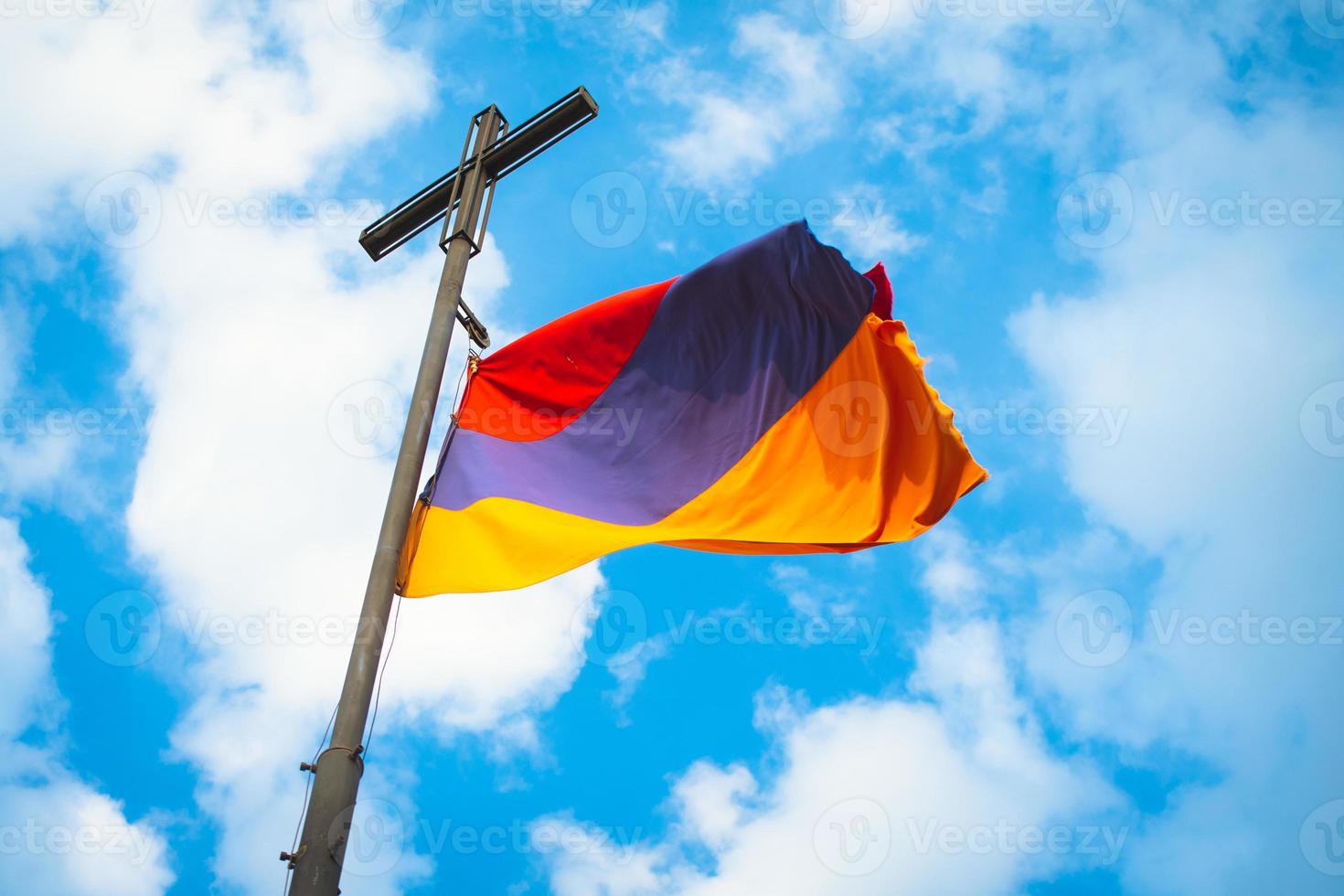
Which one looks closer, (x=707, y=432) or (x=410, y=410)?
(x=410, y=410)


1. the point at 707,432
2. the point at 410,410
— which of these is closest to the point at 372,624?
the point at 410,410

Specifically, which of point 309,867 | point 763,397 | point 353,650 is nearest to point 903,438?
point 763,397

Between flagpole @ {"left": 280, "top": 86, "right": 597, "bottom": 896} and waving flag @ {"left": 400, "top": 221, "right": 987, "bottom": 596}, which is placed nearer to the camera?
flagpole @ {"left": 280, "top": 86, "right": 597, "bottom": 896}

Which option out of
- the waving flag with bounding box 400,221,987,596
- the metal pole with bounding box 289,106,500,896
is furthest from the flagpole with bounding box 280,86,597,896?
the waving flag with bounding box 400,221,987,596

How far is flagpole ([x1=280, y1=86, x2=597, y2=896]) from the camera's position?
17.0 ft

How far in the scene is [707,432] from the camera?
29.2 ft

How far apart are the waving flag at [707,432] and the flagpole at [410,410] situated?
0.92 m

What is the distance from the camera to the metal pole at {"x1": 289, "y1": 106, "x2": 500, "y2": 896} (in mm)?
5082

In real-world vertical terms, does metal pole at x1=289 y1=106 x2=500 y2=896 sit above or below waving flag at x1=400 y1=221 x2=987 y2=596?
below

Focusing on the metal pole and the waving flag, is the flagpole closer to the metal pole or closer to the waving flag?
the metal pole

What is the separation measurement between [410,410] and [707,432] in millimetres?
2771

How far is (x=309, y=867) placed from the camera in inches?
197

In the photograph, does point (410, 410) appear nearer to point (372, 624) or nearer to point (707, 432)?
point (372, 624)

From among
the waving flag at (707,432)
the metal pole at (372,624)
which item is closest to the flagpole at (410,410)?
the metal pole at (372,624)
